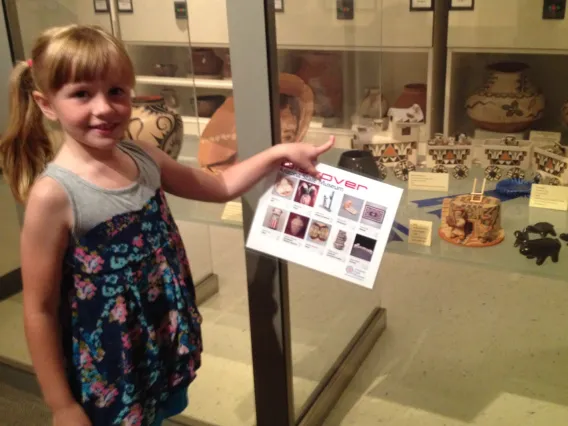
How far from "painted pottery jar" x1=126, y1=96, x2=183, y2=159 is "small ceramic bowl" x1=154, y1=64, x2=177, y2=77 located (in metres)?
0.32

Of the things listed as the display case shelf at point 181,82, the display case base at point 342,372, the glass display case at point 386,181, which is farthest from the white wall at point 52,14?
the display case base at point 342,372

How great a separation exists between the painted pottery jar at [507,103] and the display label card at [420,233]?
1.99 ft

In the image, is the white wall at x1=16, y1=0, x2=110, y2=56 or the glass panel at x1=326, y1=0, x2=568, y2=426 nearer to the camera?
the glass panel at x1=326, y1=0, x2=568, y2=426

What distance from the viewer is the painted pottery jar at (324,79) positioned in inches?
52.2

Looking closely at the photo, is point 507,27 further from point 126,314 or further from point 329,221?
point 126,314

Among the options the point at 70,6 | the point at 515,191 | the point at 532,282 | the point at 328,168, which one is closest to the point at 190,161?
the point at 328,168

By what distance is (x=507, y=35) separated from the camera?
169 centimetres

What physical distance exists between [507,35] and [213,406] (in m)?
1.26

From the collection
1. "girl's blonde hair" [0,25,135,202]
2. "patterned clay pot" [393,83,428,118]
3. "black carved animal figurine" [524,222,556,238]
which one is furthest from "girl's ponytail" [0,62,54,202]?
"patterned clay pot" [393,83,428,118]

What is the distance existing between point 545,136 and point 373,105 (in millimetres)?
436

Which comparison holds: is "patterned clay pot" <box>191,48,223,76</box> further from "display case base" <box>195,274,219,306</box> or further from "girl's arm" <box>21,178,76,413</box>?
"girl's arm" <box>21,178,76,413</box>

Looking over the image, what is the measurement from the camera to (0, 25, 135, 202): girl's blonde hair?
0.83 m

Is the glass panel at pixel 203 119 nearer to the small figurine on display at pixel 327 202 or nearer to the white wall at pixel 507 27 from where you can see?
the small figurine on display at pixel 327 202

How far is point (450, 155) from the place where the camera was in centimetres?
147
